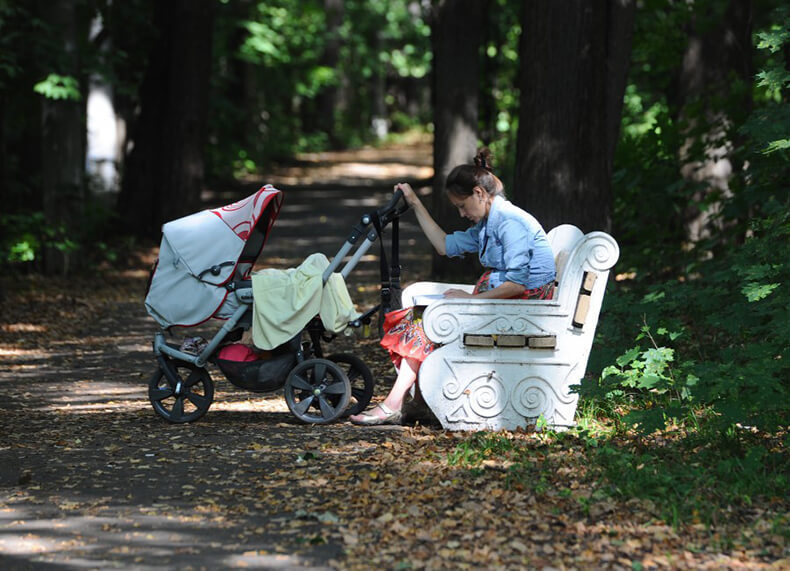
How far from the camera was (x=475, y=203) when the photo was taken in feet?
22.6

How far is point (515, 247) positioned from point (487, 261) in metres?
0.38

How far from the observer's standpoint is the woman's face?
22.6ft

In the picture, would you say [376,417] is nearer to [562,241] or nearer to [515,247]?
[515,247]

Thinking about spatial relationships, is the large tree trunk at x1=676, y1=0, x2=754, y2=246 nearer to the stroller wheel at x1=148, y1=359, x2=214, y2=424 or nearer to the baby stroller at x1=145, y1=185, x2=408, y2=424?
the baby stroller at x1=145, y1=185, x2=408, y2=424

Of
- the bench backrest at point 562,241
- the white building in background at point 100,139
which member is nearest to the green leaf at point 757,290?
the bench backrest at point 562,241

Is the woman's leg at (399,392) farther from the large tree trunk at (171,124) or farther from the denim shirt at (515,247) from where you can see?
the large tree trunk at (171,124)

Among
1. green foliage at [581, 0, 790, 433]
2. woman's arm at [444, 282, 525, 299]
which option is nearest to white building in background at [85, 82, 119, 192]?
green foliage at [581, 0, 790, 433]

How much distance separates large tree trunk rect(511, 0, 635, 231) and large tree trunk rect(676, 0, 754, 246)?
2.77 m

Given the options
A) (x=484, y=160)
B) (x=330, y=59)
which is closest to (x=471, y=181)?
(x=484, y=160)

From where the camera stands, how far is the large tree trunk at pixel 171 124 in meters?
17.4

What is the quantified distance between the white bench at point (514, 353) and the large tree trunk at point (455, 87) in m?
5.89

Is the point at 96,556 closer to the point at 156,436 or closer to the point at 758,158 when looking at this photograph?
the point at 156,436

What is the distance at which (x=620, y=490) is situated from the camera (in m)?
5.40

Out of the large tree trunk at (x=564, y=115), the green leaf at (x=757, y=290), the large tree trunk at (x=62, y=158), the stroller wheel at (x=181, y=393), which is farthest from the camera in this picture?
the large tree trunk at (x=62, y=158)
